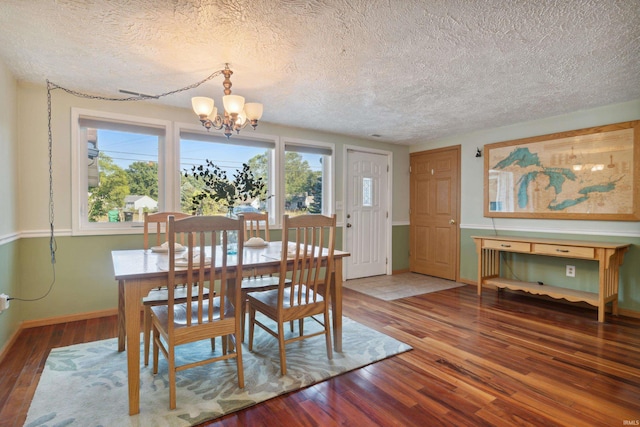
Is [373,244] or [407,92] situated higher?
[407,92]

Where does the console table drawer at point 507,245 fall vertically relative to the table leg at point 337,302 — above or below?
above

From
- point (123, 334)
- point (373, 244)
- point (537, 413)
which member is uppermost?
point (373, 244)

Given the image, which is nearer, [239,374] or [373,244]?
[239,374]

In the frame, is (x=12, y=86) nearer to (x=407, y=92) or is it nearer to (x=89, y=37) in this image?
(x=89, y=37)

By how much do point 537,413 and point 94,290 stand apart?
3.66 metres

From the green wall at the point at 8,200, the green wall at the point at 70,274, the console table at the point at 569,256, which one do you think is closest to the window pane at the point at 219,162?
the green wall at the point at 70,274

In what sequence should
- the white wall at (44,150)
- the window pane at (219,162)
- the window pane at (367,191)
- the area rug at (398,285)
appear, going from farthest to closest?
1. the window pane at (367,191)
2. the area rug at (398,285)
3. the window pane at (219,162)
4. the white wall at (44,150)

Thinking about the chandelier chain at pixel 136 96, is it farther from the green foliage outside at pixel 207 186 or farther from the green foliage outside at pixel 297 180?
the green foliage outside at pixel 297 180

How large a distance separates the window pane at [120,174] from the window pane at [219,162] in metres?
0.30

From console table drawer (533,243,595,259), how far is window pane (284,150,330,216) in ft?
8.82

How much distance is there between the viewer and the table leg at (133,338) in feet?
5.61

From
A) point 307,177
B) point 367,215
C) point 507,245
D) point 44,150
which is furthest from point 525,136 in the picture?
point 44,150

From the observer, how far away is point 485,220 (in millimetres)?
4527

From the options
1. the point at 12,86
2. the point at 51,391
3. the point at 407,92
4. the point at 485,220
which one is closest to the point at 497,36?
the point at 407,92
